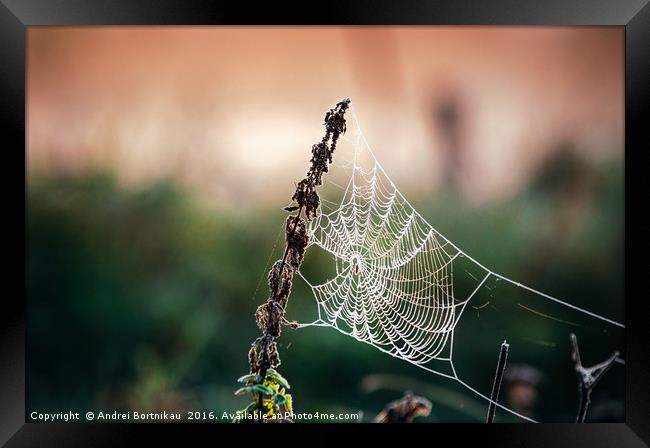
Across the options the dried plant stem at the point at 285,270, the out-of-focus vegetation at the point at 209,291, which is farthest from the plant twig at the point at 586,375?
the dried plant stem at the point at 285,270

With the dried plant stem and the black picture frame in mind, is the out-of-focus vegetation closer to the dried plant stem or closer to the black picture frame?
the black picture frame

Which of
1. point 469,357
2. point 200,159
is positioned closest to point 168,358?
point 200,159

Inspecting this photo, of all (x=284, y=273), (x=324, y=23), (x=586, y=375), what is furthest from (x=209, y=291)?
(x=586, y=375)

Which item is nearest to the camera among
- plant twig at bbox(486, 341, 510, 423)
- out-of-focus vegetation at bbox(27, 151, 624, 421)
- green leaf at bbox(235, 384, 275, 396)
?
green leaf at bbox(235, 384, 275, 396)

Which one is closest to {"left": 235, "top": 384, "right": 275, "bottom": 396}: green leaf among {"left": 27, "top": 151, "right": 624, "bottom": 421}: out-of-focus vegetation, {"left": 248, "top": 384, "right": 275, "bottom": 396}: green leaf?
{"left": 248, "top": 384, "right": 275, "bottom": 396}: green leaf

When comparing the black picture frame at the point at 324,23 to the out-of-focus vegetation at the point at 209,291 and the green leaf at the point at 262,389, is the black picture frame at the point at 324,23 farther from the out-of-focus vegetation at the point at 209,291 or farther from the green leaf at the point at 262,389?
the green leaf at the point at 262,389

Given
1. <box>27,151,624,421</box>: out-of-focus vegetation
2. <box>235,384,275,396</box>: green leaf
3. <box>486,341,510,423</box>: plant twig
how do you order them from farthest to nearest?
<box>27,151,624,421</box>: out-of-focus vegetation → <box>486,341,510,423</box>: plant twig → <box>235,384,275,396</box>: green leaf

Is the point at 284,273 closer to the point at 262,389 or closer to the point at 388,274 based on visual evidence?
the point at 262,389

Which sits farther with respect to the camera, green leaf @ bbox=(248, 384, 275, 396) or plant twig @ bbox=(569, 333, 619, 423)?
plant twig @ bbox=(569, 333, 619, 423)
